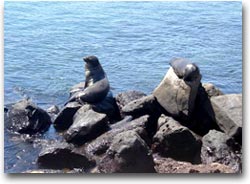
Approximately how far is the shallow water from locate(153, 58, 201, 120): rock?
0.70 m

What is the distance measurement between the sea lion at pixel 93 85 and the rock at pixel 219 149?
7.23 feet

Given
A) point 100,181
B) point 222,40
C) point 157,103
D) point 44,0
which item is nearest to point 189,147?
point 157,103

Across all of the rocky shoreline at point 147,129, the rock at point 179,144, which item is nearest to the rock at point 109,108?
the rocky shoreline at point 147,129

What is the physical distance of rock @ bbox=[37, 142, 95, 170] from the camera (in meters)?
6.32

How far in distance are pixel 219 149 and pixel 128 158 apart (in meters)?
1.27

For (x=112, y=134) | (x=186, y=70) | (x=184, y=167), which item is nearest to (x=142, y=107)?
(x=112, y=134)

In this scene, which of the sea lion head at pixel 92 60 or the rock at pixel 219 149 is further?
the sea lion head at pixel 92 60

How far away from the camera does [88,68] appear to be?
28.8 feet

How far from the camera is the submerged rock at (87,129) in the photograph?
7.10m

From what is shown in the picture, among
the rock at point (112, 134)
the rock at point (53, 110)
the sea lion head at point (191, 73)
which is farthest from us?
the rock at point (53, 110)

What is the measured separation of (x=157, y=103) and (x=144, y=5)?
155 cm

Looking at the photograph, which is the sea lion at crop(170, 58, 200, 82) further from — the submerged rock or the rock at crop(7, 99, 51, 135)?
the rock at crop(7, 99, 51, 135)

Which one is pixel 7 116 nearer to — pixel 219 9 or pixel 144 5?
pixel 144 5

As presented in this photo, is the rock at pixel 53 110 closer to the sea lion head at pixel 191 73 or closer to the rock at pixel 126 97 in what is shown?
the rock at pixel 126 97
